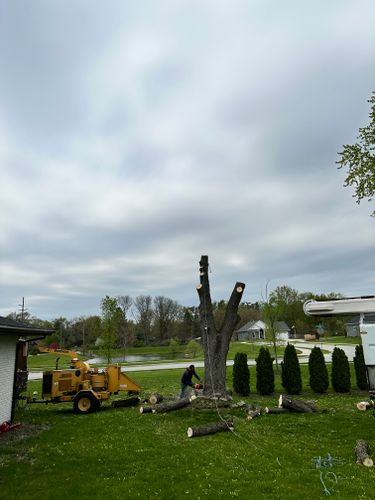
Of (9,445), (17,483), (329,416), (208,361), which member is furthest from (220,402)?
(17,483)

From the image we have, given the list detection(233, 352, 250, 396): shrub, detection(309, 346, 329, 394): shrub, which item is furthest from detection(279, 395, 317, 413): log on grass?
detection(309, 346, 329, 394): shrub

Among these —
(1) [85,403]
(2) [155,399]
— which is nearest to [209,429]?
(2) [155,399]

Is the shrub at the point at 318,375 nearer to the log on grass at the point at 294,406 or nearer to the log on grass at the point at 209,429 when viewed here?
the log on grass at the point at 294,406

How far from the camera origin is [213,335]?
1480 centimetres

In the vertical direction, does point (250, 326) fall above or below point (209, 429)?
above

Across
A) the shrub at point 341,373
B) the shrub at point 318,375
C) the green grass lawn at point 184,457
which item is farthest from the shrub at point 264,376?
the green grass lawn at point 184,457

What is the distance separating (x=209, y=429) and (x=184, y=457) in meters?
2.13

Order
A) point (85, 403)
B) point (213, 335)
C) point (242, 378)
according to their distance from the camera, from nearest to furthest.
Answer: point (85, 403) < point (213, 335) < point (242, 378)

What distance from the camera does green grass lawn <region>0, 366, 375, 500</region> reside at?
6.69 meters

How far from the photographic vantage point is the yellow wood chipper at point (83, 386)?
14547 mm

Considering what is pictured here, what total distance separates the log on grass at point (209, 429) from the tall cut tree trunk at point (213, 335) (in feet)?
10.6

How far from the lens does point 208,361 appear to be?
14.6 m

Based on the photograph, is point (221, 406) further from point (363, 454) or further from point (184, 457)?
point (363, 454)

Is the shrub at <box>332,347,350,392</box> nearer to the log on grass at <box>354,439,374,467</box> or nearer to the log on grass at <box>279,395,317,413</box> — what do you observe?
the log on grass at <box>279,395,317,413</box>
